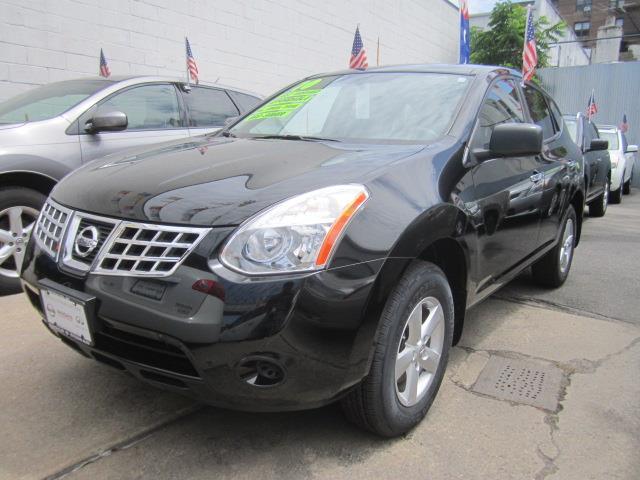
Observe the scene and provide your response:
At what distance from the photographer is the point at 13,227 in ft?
12.8

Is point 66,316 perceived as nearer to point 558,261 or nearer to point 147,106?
A: point 147,106

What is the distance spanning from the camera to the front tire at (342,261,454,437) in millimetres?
2023

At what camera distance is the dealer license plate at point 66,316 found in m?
1.95

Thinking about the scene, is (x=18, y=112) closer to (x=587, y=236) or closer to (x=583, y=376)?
(x=583, y=376)

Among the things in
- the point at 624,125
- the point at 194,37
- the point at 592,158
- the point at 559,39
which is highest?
the point at 559,39

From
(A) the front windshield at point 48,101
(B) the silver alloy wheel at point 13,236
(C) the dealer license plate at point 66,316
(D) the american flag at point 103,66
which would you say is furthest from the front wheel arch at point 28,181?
(D) the american flag at point 103,66

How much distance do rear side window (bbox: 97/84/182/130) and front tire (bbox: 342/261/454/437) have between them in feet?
11.0

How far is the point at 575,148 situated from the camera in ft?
15.0

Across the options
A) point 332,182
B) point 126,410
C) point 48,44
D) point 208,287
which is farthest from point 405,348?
point 48,44

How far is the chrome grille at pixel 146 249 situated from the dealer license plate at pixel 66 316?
172 millimetres

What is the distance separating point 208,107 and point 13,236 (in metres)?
2.26

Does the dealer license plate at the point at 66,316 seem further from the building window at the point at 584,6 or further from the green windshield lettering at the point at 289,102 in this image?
the building window at the point at 584,6

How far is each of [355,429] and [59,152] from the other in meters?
3.10

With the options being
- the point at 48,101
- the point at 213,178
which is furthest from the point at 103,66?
the point at 213,178
